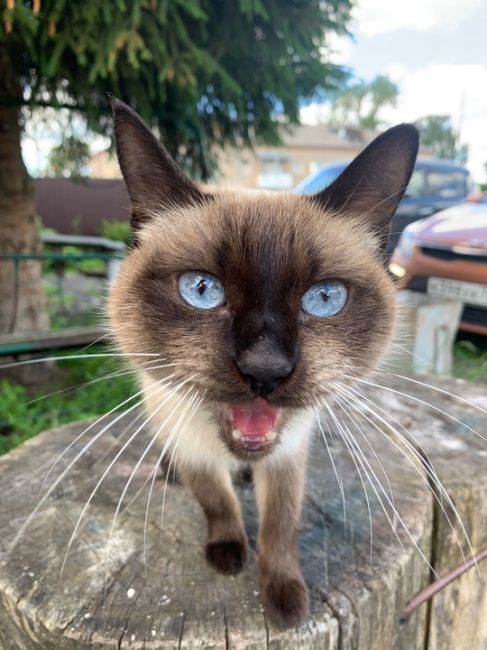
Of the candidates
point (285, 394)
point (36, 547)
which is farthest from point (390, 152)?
point (36, 547)

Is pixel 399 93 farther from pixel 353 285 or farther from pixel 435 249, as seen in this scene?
pixel 353 285

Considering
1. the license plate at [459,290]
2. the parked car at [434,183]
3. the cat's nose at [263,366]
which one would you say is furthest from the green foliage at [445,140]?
the cat's nose at [263,366]

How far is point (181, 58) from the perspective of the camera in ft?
8.66

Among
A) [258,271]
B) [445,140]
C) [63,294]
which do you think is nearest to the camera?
[258,271]

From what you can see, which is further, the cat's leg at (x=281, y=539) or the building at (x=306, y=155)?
the building at (x=306, y=155)

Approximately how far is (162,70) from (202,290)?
2007 millimetres

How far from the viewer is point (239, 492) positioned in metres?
1.56

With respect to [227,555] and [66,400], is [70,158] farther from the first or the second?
[227,555]

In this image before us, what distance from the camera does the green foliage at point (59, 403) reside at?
309cm

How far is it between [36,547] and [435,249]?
4.20 m

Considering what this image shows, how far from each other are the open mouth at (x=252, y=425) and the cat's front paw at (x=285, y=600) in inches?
11.8

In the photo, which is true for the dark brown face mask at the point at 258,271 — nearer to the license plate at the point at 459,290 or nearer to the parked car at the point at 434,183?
the license plate at the point at 459,290

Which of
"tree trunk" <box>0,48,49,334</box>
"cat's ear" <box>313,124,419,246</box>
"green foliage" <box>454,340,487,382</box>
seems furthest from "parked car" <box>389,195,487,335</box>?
"cat's ear" <box>313,124,419,246</box>

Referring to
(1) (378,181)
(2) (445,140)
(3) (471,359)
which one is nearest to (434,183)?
(3) (471,359)
